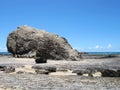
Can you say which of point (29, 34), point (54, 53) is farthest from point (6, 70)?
point (29, 34)

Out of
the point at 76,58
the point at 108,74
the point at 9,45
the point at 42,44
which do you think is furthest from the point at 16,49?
the point at 108,74

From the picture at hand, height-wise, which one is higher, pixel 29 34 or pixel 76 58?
pixel 29 34

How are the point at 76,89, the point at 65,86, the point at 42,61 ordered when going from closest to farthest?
the point at 76,89, the point at 65,86, the point at 42,61

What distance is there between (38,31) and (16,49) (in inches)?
186

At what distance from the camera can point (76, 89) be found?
16.1 m

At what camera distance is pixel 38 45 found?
163ft

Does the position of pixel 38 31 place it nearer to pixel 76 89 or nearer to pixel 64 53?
pixel 64 53

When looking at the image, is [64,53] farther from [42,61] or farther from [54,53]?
[42,61]

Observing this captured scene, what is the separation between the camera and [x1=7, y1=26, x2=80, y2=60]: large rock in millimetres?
46969

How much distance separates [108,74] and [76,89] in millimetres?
7610

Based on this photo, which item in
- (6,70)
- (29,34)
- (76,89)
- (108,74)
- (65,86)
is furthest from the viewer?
(29,34)

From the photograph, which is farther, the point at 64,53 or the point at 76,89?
the point at 64,53

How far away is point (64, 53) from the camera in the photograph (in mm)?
47344

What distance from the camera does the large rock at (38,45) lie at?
154 feet
